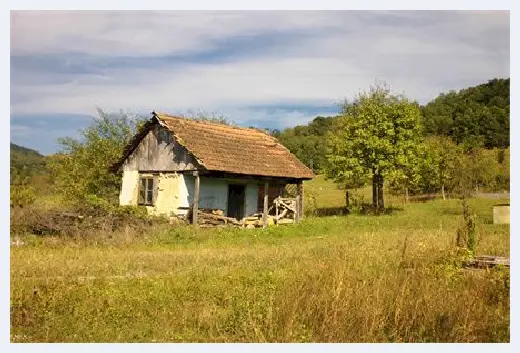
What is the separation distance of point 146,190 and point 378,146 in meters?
12.9

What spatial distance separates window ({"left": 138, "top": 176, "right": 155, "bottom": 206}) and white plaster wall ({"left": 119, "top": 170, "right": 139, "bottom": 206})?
26 cm

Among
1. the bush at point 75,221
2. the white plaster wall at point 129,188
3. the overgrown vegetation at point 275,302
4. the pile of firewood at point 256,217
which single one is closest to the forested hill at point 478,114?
the overgrown vegetation at point 275,302

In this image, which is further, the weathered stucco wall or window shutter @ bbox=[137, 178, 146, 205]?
window shutter @ bbox=[137, 178, 146, 205]

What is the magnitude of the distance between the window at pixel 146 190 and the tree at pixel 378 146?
1107 cm

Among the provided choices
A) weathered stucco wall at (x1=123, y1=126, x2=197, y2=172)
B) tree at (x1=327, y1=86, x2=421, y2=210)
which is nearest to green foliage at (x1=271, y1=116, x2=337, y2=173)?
tree at (x1=327, y1=86, x2=421, y2=210)

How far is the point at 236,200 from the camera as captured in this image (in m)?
21.8

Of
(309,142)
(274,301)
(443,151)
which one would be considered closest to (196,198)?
(274,301)

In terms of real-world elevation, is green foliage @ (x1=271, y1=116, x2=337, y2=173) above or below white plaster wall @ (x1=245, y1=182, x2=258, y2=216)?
above

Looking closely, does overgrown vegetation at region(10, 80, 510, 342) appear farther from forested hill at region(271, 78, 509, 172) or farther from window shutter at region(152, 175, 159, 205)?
window shutter at region(152, 175, 159, 205)

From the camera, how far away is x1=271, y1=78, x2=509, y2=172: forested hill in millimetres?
9079

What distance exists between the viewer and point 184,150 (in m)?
19.6

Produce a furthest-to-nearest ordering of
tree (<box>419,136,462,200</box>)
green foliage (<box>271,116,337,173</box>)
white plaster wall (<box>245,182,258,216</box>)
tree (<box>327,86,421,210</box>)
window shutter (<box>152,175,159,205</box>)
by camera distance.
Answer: green foliage (<box>271,116,337,173</box>) < tree (<box>419,136,462,200</box>) < tree (<box>327,86,421,210</box>) < white plaster wall (<box>245,182,258,216</box>) < window shutter (<box>152,175,159,205</box>)

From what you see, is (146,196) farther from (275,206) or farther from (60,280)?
(60,280)

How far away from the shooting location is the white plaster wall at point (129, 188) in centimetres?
2144
